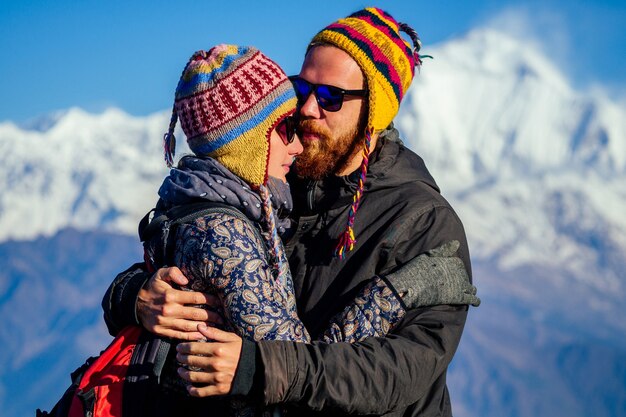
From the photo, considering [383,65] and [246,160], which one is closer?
[246,160]

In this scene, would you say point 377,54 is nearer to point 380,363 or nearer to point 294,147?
point 294,147

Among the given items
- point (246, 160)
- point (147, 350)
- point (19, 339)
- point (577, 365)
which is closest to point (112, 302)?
point (147, 350)

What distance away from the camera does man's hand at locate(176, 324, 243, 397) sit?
10.4ft

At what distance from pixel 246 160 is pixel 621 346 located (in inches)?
2616

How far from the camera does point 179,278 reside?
336 cm

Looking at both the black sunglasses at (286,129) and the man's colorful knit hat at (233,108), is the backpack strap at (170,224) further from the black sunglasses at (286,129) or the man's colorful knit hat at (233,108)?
the black sunglasses at (286,129)

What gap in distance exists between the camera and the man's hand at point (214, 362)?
3.16 m

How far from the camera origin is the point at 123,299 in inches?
146

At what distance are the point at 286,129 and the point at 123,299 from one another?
956 millimetres

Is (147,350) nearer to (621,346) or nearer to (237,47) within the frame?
(237,47)

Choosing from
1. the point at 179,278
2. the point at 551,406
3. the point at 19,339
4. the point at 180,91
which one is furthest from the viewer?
the point at 19,339

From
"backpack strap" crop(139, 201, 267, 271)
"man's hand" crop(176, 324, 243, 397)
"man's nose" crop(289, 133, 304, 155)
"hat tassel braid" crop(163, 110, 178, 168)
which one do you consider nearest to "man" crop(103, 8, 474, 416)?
"man's hand" crop(176, 324, 243, 397)

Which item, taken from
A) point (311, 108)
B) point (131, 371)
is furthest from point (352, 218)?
point (131, 371)

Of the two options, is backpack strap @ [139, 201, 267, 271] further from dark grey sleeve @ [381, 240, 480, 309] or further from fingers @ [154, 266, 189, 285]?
dark grey sleeve @ [381, 240, 480, 309]
